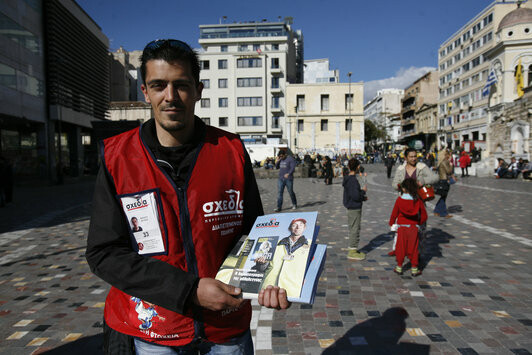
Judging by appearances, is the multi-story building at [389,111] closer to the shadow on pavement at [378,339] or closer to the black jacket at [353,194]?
the black jacket at [353,194]

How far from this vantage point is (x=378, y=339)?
3.71 m

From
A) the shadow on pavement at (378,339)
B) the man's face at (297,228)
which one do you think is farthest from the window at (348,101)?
the man's face at (297,228)

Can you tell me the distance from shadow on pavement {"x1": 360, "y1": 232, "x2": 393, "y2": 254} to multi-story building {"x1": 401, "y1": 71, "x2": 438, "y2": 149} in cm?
6789

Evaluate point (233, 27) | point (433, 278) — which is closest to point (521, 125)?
point (433, 278)

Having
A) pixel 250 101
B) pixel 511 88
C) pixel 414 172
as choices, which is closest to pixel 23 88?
pixel 414 172

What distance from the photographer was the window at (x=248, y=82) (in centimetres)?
5412

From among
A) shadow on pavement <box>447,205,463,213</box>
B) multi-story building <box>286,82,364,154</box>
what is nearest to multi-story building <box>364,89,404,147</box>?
multi-story building <box>286,82,364,154</box>

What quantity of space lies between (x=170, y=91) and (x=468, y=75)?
6621 centimetres

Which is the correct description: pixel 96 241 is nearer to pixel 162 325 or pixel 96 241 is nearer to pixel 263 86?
→ pixel 162 325

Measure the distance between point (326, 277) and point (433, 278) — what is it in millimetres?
1574

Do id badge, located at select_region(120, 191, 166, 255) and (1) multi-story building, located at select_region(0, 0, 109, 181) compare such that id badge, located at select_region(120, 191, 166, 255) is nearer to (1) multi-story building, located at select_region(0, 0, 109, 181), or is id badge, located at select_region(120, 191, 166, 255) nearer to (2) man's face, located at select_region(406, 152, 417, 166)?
(2) man's face, located at select_region(406, 152, 417, 166)

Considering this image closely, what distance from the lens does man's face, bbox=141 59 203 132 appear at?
156 cm

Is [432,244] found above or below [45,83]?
below

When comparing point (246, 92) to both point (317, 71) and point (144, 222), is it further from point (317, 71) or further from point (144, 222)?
point (144, 222)
